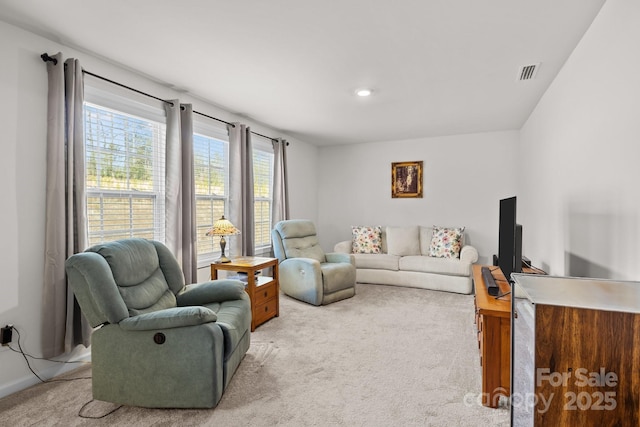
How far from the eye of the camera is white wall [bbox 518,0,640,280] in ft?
5.22

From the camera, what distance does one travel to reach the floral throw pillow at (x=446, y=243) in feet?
16.0

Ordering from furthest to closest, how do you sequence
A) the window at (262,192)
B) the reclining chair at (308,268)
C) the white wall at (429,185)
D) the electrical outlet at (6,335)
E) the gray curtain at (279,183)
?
the white wall at (429,185)
the gray curtain at (279,183)
the window at (262,192)
the reclining chair at (308,268)
the electrical outlet at (6,335)

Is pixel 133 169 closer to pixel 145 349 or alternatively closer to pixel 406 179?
pixel 145 349

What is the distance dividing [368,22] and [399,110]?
2009 mm

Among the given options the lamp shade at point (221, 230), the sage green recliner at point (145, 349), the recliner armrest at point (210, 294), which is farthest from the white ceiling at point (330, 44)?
the recliner armrest at point (210, 294)

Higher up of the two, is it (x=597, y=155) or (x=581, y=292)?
(x=597, y=155)

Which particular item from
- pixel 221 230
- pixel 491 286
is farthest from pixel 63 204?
pixel 491 286

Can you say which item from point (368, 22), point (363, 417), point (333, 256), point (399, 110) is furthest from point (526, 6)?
Answer: point (333, 256)

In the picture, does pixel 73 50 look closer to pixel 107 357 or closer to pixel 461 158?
pixel 107 357

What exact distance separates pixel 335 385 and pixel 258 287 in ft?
4.50

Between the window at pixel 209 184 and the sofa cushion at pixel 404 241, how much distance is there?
2.76m

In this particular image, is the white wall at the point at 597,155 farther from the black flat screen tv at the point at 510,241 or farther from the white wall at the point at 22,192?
the white wall at the point at 22,192

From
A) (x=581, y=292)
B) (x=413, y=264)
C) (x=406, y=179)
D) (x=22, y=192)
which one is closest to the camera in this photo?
(x=581, y=292)

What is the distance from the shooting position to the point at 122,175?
293 centimetres
